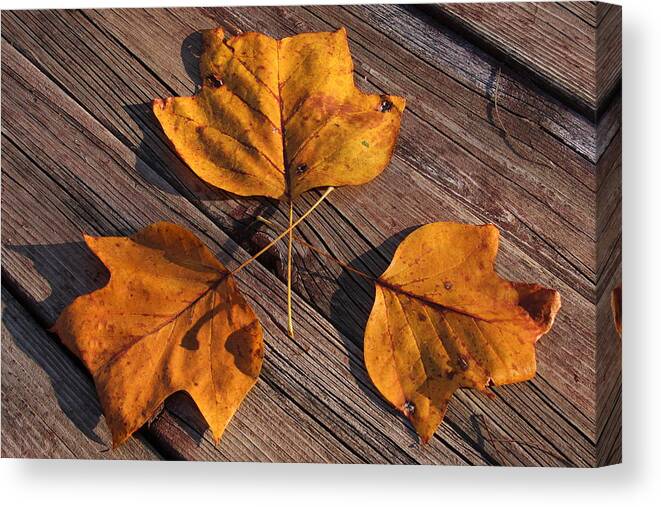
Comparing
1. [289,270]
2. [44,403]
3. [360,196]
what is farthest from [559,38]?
[44,403]

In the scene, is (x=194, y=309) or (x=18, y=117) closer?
(x=194, y=309)

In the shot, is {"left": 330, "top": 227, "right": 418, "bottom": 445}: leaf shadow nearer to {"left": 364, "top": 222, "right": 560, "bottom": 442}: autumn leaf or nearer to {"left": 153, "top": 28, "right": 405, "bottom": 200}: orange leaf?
{"left": 364, "top": 222, "right": 560, "bottom": 442}: autumn leaf

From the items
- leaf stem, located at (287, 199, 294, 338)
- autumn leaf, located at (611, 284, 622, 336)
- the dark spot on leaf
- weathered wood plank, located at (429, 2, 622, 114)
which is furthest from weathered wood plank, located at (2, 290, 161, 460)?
weathered wood plank, located at (429, 2, 622, 114)

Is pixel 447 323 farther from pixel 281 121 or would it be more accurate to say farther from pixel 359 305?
pixel 281 121

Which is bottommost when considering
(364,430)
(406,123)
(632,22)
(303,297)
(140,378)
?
(140,378)

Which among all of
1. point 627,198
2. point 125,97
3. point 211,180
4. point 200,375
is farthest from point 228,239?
point 627,198

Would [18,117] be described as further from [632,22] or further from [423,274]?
[632,22]

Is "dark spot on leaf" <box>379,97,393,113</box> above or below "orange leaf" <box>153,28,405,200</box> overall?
above
